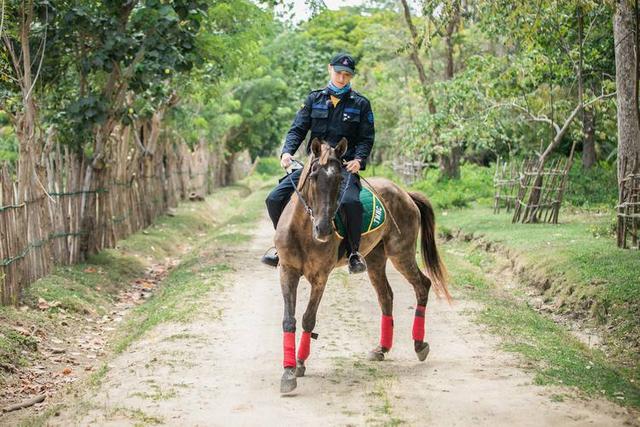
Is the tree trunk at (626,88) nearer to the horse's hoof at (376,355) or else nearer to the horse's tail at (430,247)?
the horse's tail at (430,247)

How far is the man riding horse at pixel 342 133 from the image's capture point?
306 inches

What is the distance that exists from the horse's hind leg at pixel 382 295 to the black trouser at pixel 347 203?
885 mm

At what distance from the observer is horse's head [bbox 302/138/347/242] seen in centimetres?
702

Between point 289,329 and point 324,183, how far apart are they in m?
1.33

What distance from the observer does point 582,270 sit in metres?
11.8

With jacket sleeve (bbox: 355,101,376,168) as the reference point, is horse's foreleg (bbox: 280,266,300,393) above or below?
below

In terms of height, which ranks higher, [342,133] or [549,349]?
[342,133]

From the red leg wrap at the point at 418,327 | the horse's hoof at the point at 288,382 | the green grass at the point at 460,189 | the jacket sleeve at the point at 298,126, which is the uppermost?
the jacket sleeve at the point at 298,126

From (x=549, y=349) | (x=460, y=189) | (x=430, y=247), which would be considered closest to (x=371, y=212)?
(x=430, y=247)

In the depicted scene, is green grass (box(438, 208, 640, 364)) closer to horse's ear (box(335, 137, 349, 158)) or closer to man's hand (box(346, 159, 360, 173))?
man's hand (box(346, 159, 360, 173))

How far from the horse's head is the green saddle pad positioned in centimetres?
89

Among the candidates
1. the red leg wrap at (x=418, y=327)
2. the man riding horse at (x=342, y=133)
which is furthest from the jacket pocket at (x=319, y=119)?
the red leg wrap at (x=418, y=327)

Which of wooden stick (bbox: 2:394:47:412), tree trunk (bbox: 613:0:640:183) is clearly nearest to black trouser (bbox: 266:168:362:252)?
wooden stick (bbox: 2:394:47:412)

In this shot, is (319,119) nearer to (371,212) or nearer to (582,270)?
(371,212)
